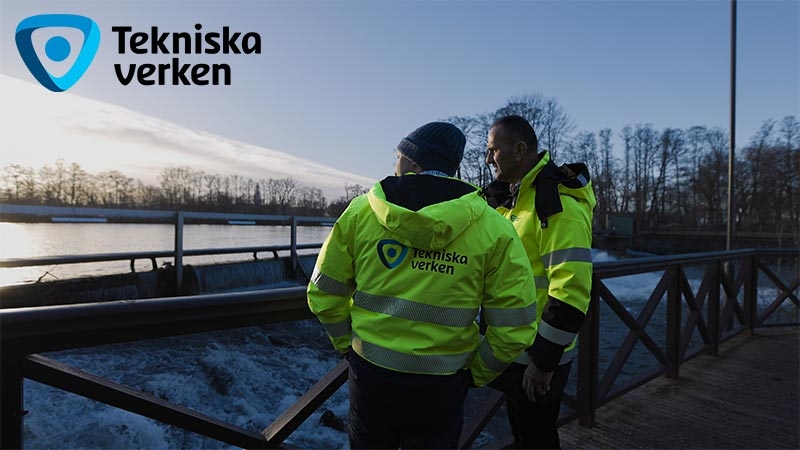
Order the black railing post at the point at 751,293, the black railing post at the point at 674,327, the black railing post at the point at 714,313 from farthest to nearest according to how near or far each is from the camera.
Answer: the black railing post at the point at 751,293 < the black railing post at the point at 714,313 < the black railing post at the point at 674,327

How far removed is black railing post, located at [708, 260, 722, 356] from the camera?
5352 millimetres

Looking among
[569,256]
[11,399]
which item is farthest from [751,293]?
[11,399]

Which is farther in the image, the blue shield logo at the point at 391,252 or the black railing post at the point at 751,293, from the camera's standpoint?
the black railing post at the point at 751,293

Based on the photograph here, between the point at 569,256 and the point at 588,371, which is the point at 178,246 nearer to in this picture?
the point at 588,371

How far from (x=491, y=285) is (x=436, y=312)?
0.20 metres

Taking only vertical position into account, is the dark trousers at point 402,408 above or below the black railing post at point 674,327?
above

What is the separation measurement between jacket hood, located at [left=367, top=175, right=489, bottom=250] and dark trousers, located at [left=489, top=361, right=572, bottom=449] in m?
0.98

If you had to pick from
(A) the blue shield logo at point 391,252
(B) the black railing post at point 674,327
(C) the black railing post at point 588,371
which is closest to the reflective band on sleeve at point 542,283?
Answer: (A) the blue shield logo at point 391,252

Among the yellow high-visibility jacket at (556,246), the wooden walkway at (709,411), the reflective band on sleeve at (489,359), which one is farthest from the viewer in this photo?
the wooden walkway at (709,411)

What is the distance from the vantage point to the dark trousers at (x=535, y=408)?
204 cm

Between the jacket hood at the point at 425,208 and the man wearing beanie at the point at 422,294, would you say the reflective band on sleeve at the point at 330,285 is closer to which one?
the man wearing beanie at the point at 422,294

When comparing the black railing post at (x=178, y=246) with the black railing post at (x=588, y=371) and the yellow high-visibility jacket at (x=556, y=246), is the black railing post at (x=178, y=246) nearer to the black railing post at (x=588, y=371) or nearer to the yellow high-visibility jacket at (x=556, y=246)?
the black railing post at (x=588, y=371)

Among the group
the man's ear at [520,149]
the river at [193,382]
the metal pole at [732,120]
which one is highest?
the metal pole at [732,120]

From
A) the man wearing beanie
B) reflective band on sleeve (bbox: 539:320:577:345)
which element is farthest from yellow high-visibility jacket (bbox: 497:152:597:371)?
the man wearing beanie
